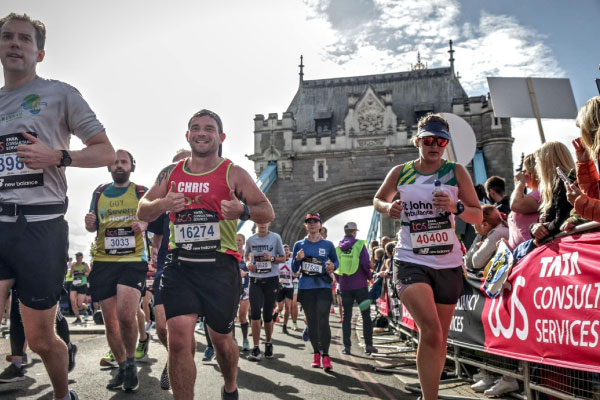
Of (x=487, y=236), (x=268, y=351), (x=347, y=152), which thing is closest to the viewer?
(x=487, y=236)

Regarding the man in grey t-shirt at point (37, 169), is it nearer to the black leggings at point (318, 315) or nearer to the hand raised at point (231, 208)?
the hand raised at point (231, 208)

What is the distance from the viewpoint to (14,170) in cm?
306

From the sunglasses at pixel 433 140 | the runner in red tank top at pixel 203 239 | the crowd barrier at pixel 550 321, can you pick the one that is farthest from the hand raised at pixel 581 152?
the runner in red tank top at pixel 203 239

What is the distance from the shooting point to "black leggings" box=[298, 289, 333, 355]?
22.2ft

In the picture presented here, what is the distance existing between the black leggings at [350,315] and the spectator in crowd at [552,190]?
4272 mm

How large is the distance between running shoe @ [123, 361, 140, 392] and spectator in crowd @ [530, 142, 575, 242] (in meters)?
3.69

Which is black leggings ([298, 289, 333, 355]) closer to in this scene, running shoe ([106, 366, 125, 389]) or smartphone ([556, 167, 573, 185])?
running shoe ([106, 366, 125, 389])

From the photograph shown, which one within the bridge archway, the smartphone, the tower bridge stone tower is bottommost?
the smartphone

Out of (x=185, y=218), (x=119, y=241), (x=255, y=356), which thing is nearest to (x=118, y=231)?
(x=119, y=241)

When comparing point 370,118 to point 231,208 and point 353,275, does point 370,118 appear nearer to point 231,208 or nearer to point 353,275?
point 353,275

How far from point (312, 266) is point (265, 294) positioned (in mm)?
1198

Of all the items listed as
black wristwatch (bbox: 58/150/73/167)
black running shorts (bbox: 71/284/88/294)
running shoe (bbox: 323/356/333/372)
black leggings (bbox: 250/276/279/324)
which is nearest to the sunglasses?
black wristwatch (bbox: 58/150/73/167)

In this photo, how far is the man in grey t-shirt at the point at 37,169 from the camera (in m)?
3.01

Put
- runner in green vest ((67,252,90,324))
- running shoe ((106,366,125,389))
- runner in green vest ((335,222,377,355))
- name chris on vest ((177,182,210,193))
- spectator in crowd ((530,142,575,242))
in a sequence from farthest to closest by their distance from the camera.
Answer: runner in green vest ((67,252,90,324)) → runner in green vest ((335,222,377,355)) → running shoe ((106,366,125,389)) → spectator in crowd ((530,142,575,242)) → name chris on vest ((177,182,210,193))
